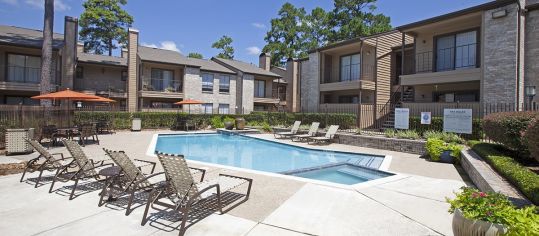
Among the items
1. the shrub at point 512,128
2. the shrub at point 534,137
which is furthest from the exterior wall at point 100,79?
the shrub at point 534,137

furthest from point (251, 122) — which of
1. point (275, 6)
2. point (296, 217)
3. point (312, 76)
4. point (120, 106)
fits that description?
point (275, 6)

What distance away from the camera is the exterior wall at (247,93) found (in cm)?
3375

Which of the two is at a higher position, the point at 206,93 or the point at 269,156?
the point at 206,93

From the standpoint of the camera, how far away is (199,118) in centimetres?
2627

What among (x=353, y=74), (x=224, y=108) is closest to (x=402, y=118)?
(x=353, y=74)

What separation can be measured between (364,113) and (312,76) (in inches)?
281

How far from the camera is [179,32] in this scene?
40438mm

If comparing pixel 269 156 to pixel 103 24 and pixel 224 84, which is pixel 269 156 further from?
pixel 103 24

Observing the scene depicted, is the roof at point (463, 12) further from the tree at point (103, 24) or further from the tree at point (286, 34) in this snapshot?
the tree at point (103, 24)

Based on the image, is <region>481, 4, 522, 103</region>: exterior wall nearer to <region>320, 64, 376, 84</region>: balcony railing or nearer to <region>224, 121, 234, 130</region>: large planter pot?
<region>320, 64, 376, 84</region>: balcony railing

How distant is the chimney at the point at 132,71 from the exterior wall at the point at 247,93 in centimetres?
1118

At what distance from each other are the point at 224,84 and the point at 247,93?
2834 mm

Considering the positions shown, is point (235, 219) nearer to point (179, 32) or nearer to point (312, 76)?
point (312, 76)

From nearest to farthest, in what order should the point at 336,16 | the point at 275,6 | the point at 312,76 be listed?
1. the point at 312,76
2. the point at 336,16
3. the point at 275,6
